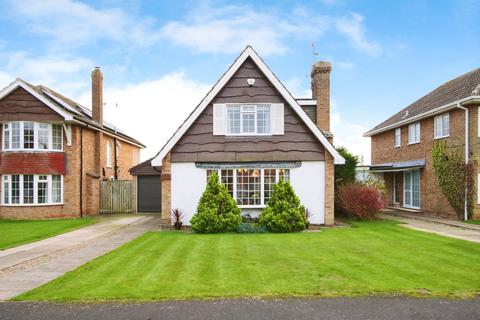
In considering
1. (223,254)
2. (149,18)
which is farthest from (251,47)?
(223,254)

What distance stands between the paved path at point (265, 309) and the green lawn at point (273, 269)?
0.34 m

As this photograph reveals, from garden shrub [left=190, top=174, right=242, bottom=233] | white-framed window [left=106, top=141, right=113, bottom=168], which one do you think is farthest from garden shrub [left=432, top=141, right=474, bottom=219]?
white-framed window [left=106, top=141, right=113, bottom=168]

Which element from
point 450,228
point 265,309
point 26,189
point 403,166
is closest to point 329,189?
point 450,228

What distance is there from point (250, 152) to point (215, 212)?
3456 millimetres

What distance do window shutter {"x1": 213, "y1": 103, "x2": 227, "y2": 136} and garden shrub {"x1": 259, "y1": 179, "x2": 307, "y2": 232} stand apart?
365 centimetres

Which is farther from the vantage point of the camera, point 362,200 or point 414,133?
point 414,133

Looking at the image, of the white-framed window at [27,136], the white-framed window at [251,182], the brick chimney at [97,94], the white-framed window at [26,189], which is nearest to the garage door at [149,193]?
the brick chimney at [97,94]

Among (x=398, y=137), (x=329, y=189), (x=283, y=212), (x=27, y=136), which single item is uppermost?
(x=398, y=137)

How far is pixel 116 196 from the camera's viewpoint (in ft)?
79.2

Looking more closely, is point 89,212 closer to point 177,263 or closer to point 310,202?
point 310,202

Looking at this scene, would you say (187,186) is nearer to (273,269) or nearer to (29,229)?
(29,229)

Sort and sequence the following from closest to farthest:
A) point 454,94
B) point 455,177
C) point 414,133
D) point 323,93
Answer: point 323,93 → point 455,177 → point 454,94 → point 414,133

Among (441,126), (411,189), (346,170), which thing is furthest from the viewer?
(411,189)

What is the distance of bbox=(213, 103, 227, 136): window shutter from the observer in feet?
53.7
